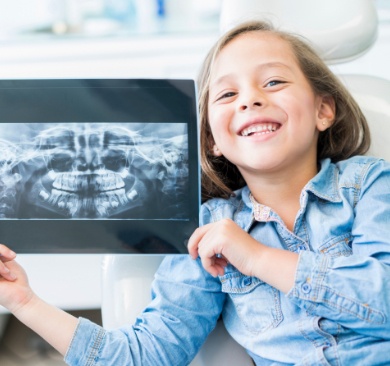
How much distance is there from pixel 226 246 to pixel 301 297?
0.14 meters

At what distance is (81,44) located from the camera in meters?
2.26

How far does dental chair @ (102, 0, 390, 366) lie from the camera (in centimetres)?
116

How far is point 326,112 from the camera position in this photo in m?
1.20

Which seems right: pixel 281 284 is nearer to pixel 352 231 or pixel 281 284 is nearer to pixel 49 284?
pixel 352 231

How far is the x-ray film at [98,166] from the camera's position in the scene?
101 centimetres

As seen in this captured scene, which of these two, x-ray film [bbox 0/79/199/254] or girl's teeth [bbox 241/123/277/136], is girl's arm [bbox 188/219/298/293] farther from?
girl's teeth [bbox 241/123/277/136]

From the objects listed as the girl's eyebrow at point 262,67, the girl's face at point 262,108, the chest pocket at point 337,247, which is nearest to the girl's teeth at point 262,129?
the girl's face at point 262,108

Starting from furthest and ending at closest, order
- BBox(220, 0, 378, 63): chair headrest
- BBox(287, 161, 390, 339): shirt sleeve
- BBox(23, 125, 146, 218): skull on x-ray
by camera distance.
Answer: BBox(220, 0, 378, 63): chair headrest
BBox(23, 125, 146, 218): skull on x-ray
BBox(287, 161, 390, 339): shirt sleeve

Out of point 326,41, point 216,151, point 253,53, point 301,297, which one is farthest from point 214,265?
point 326,41

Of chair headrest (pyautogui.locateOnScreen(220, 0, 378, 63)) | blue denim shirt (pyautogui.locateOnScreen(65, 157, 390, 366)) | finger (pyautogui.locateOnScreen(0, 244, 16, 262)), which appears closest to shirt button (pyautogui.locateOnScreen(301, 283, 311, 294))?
blue denim shirt (pyautogui.locateOnScreen(65, 157, 390, 366))

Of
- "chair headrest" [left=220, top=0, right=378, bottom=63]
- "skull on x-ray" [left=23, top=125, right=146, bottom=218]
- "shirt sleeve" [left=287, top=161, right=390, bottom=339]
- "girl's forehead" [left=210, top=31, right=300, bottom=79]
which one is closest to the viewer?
"shirt sleeve" [left=287, top=161, right=390, bottom=339]

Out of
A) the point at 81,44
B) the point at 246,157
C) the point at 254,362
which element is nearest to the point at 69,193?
the point at 246,157

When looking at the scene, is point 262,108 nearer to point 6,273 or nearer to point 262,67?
point 262,67

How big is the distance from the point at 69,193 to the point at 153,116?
0.18 meters
